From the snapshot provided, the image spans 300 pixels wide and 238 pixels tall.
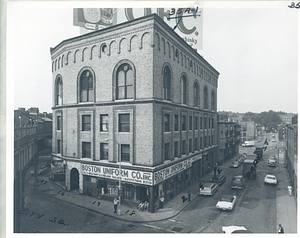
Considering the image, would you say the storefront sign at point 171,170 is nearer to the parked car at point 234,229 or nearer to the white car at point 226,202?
the white car at point 226,202

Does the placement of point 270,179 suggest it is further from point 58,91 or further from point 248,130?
point 58,91

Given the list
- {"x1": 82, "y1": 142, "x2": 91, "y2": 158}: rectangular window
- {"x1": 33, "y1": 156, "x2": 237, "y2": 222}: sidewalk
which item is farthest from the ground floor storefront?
{"x1": 82, "y1": 142, "x2": 91, "y2": 158}: rectangular window

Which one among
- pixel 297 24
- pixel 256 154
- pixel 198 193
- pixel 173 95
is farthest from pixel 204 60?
pixel 198 193

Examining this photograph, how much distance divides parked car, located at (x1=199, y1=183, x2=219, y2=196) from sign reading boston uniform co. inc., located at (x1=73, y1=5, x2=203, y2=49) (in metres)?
8.55

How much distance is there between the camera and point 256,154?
1138 centimetres

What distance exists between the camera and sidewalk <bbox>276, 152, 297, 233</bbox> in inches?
381

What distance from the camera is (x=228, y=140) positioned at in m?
14.0

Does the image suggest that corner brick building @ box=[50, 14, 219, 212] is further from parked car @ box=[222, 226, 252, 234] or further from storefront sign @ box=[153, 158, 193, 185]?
parked car @ box=[222, 226, 252, 234]

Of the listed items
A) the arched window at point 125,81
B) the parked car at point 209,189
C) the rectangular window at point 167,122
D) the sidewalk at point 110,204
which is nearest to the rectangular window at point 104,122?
the arched window at point 125,81

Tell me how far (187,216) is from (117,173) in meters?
4.93

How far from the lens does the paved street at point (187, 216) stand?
1024cm

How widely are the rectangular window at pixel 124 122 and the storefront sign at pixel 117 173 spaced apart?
2675 millimetres

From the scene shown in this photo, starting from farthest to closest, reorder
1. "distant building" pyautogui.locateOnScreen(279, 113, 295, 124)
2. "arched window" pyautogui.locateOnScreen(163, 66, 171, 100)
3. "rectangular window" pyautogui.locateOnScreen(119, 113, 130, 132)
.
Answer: "arched window" pyautogui.locateOnScreen(163, 66, 171, 100) < "rectangular window" pyautogui.locateOnScreen(119, 113, 130, 132) < "distant building" pyautogui.locateOnScreen(279, 113, 295, 124)

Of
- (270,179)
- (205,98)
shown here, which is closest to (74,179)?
(205,98)
